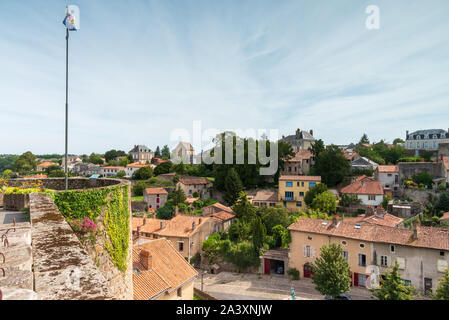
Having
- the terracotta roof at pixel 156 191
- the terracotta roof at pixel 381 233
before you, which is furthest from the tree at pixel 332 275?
the terracotta roof at pixel 156 191

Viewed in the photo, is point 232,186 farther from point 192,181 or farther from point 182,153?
point 182,153

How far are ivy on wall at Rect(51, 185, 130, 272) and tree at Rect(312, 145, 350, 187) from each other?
3832cm

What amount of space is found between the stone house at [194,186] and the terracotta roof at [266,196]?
36.2ft

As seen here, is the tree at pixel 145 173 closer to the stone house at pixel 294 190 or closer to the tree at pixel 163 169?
the tree at pixel 163 169

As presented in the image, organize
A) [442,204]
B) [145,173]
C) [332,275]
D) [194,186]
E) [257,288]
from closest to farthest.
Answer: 1. [332,275]
2. [257,288]
3. [442,204]
4. [194,186]
5. [145,173]

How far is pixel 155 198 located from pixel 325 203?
28570 mm

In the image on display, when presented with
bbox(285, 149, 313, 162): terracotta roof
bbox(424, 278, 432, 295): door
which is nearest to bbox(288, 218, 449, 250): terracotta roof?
bbox(424, 278, 432, 295): door

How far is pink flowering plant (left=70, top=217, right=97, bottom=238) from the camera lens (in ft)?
18.9

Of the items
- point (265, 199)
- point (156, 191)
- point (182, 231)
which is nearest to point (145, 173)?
point (156, 191)

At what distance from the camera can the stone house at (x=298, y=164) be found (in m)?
49.0

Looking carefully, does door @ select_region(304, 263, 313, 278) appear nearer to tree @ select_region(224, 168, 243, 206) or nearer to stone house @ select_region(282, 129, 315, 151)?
tree @ select_region(224, 168, 243, 206)

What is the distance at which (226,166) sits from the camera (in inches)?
1802

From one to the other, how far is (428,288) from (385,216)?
912 cm

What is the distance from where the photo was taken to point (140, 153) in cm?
9731
